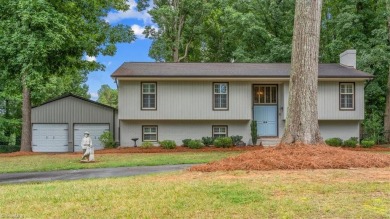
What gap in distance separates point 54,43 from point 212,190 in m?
13.8

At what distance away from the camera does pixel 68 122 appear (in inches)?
976

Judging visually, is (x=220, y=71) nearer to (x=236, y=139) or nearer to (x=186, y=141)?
(x=236, y=139)

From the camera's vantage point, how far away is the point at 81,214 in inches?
220

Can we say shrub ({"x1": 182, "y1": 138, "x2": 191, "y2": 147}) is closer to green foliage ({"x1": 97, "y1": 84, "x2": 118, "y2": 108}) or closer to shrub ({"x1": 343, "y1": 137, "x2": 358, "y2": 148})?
shrub ({"x1": 343, "y1": 137, "x2": 358, "y2": 148})

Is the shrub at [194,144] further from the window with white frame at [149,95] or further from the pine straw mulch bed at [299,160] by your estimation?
the pine straw mulch bed at [299,160]

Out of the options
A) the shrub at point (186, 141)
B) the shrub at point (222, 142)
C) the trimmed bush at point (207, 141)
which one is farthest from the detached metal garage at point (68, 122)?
the shrub at point (222, 142)

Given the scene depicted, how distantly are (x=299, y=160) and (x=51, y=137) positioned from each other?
19.6 metres

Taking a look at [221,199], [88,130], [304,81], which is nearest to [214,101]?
[88,130]

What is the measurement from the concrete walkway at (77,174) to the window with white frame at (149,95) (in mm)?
8768

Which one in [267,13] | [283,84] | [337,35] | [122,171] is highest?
[267,13]

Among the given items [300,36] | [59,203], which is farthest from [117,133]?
[59,203]

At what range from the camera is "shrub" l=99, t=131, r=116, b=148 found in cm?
2231

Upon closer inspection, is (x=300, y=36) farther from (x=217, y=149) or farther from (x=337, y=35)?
(x=337, y=35)

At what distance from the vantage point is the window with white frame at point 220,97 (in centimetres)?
2209
